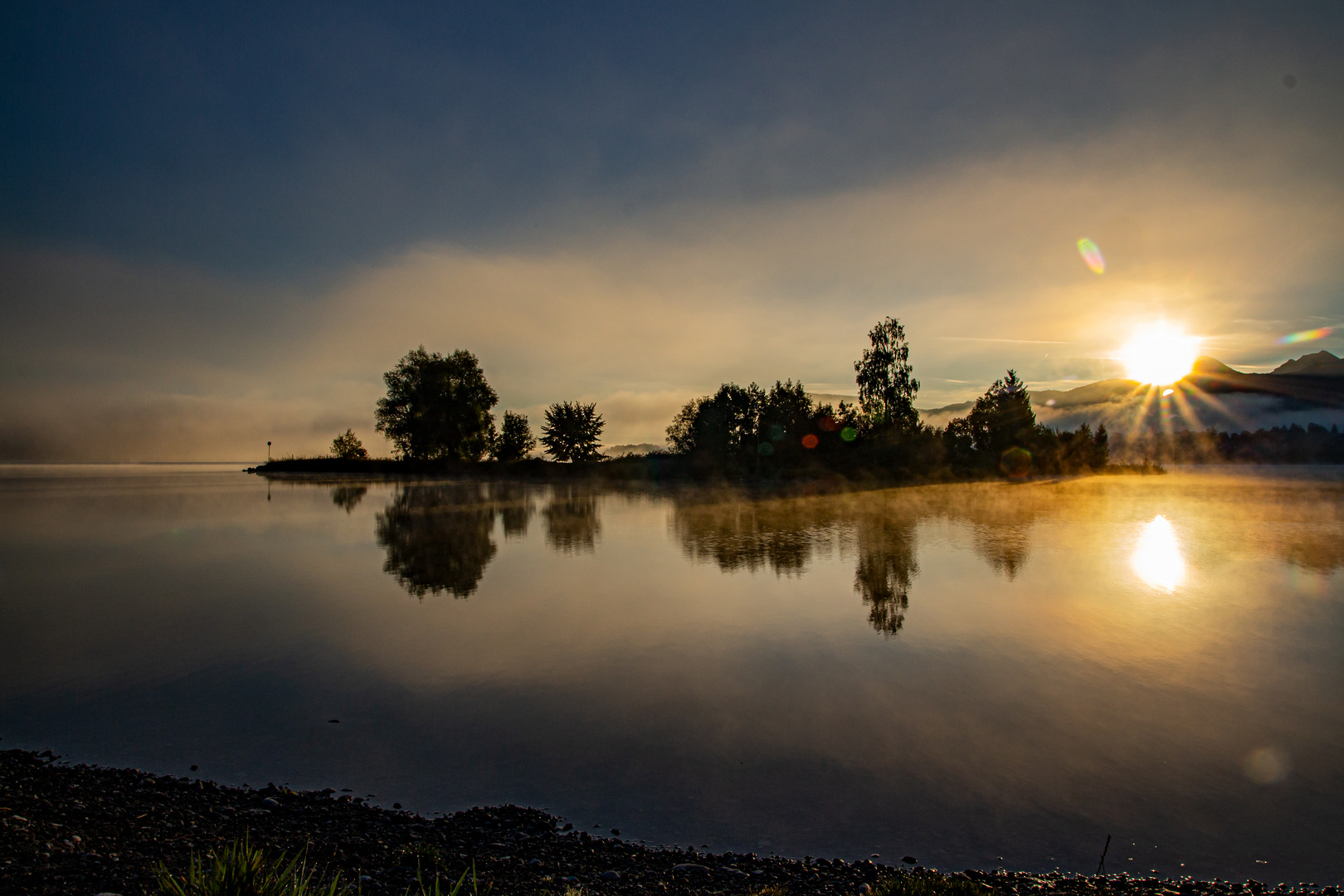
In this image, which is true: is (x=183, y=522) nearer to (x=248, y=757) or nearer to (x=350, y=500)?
(x=350, y=500)

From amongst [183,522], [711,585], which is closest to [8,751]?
[711,585]

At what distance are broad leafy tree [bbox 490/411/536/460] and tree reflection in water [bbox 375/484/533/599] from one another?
204 ft

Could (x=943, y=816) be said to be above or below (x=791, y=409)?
below

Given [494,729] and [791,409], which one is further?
[791,409]

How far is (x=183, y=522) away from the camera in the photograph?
33875 mm

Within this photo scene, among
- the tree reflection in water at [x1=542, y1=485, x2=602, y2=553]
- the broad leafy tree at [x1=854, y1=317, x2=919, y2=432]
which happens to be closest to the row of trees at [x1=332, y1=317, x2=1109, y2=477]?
the broad leafy tree at [x1=854, y1=317, x2=919, y2=432]

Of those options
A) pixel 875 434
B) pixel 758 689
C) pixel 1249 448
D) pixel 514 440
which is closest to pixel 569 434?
pixel 514 440

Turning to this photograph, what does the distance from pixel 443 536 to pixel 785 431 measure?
61269 millimetres

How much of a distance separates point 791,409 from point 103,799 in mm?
83508

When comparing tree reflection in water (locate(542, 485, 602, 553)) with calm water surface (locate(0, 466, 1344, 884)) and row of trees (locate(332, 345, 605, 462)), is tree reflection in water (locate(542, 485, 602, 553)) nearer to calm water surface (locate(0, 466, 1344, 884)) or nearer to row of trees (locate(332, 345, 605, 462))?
calm water surface (locate(0, 466, 1344, 884))

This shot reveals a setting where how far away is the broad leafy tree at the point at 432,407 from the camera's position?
9688 centimetres

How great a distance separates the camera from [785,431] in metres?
84.6

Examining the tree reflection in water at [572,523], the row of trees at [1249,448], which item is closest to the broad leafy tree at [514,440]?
the tree reflection in water at [572,523]

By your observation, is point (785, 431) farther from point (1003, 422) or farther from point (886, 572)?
point (886, 572)
